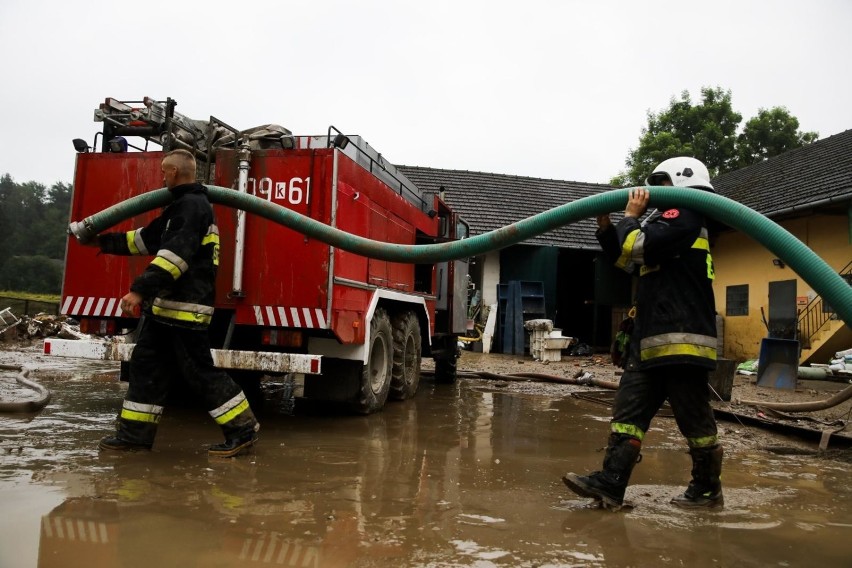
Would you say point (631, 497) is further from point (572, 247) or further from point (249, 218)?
point (572, 247)

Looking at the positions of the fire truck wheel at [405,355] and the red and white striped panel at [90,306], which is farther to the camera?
the fire truck wheel at [405,355]

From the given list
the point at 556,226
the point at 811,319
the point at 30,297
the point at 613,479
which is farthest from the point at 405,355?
the point at 30,297

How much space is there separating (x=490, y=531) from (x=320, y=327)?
8.41ft

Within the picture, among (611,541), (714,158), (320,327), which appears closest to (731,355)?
(320,327)

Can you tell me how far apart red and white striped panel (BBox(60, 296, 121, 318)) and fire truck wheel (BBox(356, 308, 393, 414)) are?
7.04 feet

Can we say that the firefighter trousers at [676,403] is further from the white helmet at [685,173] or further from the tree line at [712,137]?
the tree line at [712,137]

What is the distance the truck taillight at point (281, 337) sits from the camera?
510 centimetres

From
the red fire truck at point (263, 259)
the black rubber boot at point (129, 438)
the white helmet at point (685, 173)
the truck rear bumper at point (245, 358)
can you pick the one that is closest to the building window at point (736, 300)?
the red fire truck at point (263, 259)

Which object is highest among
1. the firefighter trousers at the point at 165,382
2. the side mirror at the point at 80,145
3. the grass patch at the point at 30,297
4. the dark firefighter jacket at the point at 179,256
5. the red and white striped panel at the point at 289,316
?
the side mirror at the point at 80,145

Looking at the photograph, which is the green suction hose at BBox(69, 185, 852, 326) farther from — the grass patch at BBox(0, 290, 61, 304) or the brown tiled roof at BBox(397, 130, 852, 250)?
the grass patch at BBox(0, 290, 61, 304)

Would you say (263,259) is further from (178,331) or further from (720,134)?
(720,134)

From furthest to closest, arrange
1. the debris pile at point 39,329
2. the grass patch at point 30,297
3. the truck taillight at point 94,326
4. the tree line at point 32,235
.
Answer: the tree line at point 32,235, the grass patch at point 30,297, the debris pile at point 39,329, the truck taillight at point 94,326

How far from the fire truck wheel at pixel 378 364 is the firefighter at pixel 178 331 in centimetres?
179

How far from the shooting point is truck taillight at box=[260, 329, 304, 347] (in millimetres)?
5098
